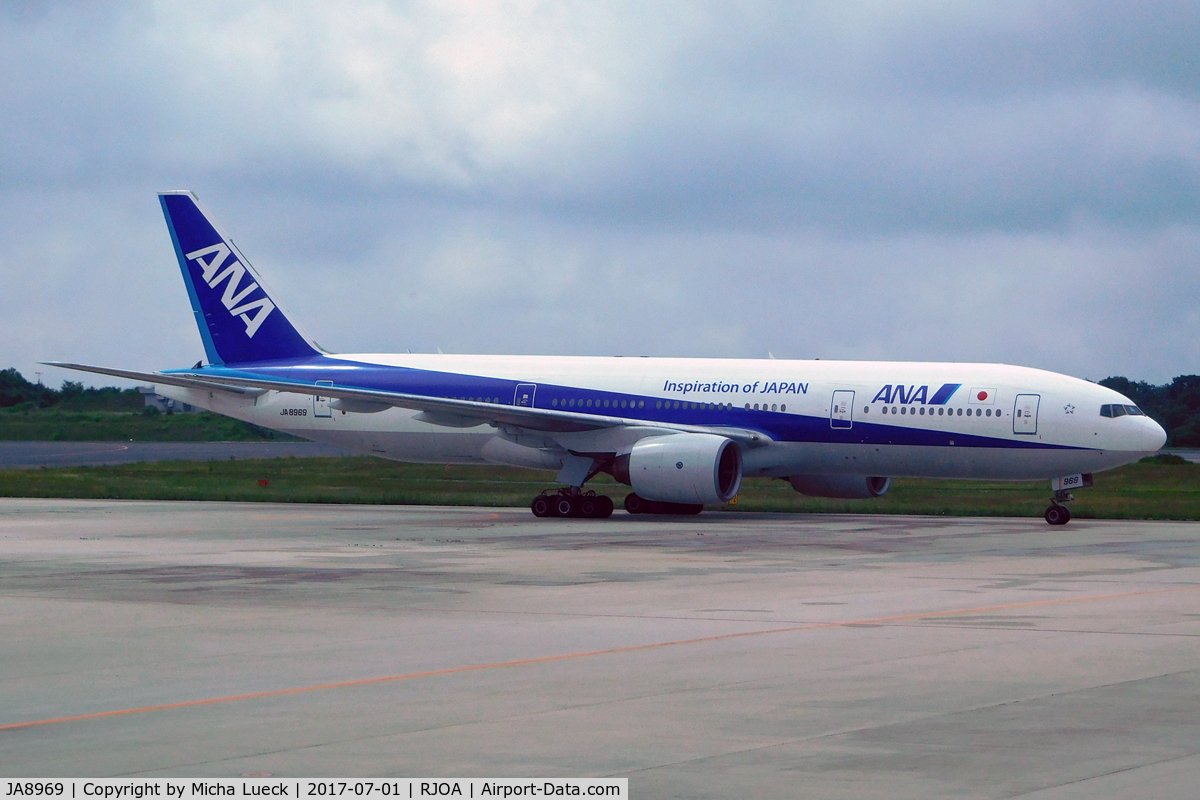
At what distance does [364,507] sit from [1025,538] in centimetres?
1653

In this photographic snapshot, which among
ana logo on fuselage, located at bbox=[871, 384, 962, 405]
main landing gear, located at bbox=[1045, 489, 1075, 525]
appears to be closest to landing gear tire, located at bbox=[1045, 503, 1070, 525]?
main landing gear, located at bbox=[1045, 489, 1075, 525]

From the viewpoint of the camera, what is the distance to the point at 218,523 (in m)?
29.2

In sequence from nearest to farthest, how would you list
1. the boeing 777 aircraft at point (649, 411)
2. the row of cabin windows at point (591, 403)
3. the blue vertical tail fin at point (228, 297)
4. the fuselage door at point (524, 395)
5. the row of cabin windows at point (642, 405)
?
the boeing 777 aircraft at point (649, 411)
the row of cabin windows at point (642, 405)
the row of cabin windows at point (591, 403)
the fuselage door at point (524, 395)
the blue vertical tail fin at point (228, 297)

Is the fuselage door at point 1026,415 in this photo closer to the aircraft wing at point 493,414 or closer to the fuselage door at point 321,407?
the aircraft wing at point 493,414

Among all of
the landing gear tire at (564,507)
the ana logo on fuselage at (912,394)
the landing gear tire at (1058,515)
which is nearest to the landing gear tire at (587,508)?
the landing gear tire at (564,507)

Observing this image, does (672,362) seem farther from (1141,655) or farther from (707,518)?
(1141,655)

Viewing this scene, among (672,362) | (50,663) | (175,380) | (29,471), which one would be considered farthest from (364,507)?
(50,663)

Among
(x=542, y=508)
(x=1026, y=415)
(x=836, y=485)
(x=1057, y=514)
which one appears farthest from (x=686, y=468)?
(x=1057, y=514)

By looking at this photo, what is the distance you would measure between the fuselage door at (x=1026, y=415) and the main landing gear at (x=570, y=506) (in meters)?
8.78

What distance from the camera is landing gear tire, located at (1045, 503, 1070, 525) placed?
1171 inches

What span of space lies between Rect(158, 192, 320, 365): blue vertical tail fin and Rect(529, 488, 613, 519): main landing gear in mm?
8402

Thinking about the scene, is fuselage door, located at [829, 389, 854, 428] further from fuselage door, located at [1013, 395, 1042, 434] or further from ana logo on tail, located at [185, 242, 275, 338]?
ana logo on tail, located at [185, 242, 275, 338]

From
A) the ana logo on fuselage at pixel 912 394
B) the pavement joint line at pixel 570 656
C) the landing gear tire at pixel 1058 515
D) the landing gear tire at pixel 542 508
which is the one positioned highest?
the ana logo on fuselage at pixel 912 394

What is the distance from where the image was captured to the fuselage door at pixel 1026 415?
98.5ft
